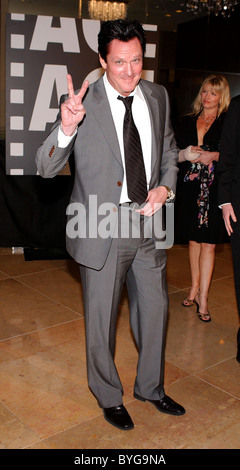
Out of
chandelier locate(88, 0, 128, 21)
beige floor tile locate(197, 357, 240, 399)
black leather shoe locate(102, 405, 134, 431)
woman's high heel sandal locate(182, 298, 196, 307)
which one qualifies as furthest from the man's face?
chandelier locate(88, 0, 128, 21)

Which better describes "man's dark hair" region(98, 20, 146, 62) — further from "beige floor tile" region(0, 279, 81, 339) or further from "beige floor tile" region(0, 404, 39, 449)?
"beige floor tile" region(0, 279, 81, 339)

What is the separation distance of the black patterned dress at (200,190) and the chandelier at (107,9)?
178 inches

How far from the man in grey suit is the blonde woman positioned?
Answer: 4.10 ft

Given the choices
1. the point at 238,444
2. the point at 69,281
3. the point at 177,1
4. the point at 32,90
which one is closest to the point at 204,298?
the point at 69,281

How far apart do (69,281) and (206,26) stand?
19.2 feet

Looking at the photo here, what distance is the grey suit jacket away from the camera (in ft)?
7.38

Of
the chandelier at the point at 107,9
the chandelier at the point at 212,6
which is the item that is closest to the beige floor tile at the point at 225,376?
the chandelier at the point at 107,9

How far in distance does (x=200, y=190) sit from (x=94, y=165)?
1677 mm

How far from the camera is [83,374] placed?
3.09 m

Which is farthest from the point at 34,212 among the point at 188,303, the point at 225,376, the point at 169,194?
the point at 169,194

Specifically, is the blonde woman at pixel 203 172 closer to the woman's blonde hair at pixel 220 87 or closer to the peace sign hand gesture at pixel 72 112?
the woman's blonde hair at pixel 220 87

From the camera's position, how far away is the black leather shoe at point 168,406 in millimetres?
2692

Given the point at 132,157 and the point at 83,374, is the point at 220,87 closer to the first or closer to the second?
the point at 132,157

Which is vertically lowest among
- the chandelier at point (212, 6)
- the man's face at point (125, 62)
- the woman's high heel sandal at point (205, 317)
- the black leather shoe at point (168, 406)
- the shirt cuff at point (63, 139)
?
the woman's high heel sandal at point (205, 317)
